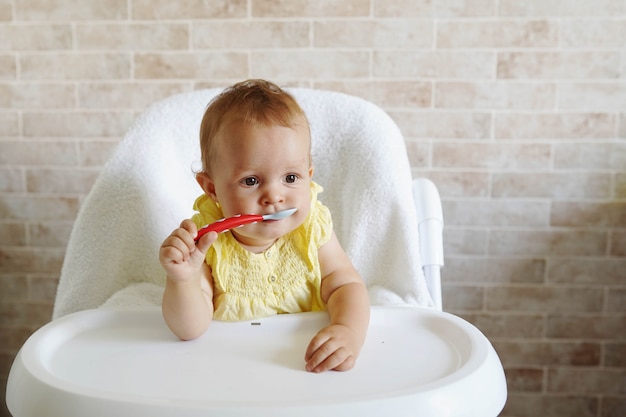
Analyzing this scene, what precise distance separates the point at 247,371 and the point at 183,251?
154mm

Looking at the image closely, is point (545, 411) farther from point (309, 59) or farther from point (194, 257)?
point (194, 257)

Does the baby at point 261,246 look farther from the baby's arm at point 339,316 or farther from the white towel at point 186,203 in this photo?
the white towel at point 186,203

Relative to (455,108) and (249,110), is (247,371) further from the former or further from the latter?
(455,108)

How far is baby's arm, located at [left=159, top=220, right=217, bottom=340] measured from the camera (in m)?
0.75

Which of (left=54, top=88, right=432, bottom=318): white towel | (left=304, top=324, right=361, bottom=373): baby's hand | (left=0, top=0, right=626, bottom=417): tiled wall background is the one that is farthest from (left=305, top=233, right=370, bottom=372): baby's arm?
(left=0, top=0, right=626, bottom=417): tiled wall background

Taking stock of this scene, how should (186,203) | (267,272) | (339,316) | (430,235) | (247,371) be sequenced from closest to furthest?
1. (247,371)
2. (339,316)
3. (267,272)
4. (430,235)
5. (186,203)

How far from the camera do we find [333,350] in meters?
0.72

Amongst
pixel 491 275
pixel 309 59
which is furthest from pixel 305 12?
pixel 491 275

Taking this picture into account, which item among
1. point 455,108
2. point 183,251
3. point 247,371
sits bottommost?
point 247,371

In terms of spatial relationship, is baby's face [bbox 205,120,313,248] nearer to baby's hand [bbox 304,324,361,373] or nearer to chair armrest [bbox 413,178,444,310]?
baby's hand [bbox 304,324,361,373]

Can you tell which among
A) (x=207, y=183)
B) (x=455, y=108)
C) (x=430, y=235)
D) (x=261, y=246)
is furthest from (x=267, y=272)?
(x=455, y=108)

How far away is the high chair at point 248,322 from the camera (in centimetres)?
63

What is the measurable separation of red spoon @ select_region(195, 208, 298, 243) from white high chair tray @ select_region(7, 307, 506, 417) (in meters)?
0.13

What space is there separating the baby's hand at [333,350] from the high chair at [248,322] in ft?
0.04
